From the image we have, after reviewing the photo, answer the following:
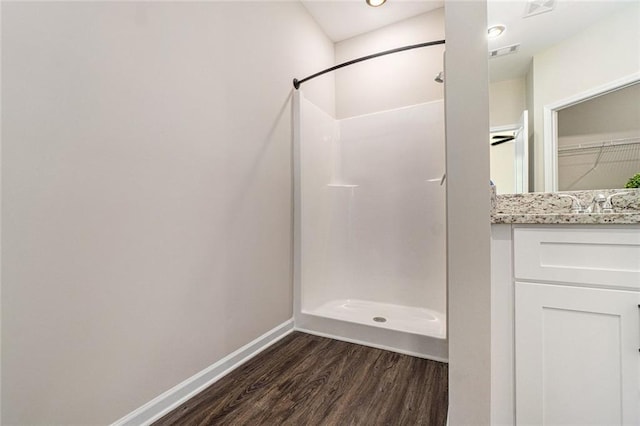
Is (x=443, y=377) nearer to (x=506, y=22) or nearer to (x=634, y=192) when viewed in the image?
(x=634, y=192)

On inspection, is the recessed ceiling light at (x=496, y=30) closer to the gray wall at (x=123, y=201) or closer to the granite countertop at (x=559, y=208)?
the granite countertop at (x=559, y=208)

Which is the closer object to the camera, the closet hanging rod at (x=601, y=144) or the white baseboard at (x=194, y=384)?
the white baseboard at (x=194, y=384)

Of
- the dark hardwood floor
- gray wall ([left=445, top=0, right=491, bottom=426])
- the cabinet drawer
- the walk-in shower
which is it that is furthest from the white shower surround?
the cabinet drawer

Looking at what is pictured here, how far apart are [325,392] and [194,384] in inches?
25.9

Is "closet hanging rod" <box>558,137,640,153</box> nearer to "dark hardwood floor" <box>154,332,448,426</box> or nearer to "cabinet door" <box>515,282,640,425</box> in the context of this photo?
"cabinet door" <box>515,282,640,425</box>

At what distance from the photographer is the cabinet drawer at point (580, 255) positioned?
83 centimetres

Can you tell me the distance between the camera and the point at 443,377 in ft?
4.60

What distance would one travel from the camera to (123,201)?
102 centimetres

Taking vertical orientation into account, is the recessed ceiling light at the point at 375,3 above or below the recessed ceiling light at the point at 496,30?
above

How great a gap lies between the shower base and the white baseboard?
459 millimetres

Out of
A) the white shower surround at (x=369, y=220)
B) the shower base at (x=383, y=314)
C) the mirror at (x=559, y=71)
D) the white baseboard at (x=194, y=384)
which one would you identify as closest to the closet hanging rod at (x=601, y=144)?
the mirror at (x=559, y=71)

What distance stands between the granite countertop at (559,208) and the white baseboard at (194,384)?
4.93 ft

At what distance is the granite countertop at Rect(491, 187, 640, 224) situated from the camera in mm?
840

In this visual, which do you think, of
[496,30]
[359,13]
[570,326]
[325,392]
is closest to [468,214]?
[570,326]
